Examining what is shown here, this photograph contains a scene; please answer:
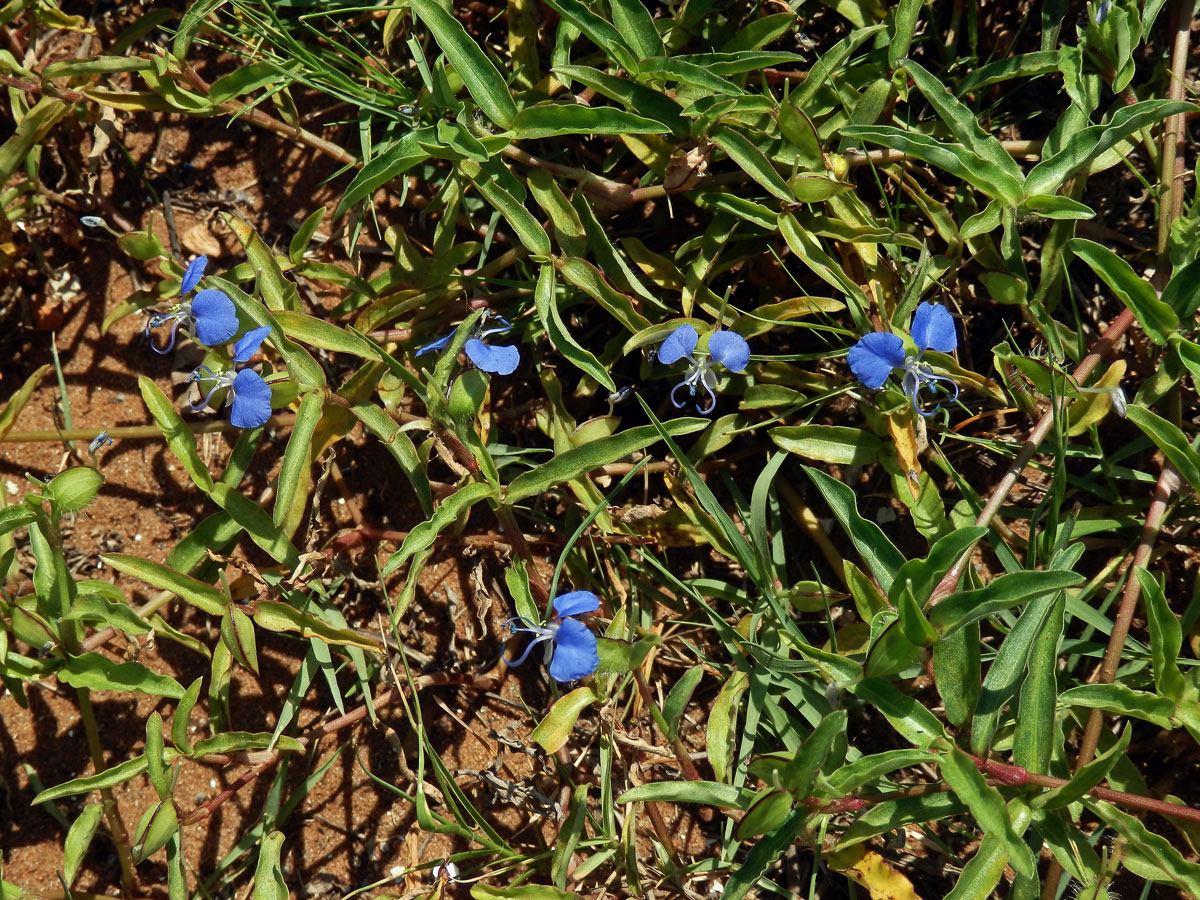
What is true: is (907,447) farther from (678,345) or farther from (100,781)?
(100,781)

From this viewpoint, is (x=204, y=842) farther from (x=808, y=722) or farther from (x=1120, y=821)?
(x=1120, y=821)

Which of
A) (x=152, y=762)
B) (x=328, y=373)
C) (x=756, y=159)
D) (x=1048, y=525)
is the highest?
(x=756, y=159)

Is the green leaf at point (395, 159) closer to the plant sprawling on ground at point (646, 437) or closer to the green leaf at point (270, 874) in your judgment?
the plant sprawling on ground at point (646, 437)

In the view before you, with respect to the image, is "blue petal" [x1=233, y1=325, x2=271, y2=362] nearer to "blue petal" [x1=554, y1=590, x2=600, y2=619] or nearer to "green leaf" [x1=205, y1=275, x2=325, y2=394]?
"green leaf" [x1=205, y1=275, x2=325, y2=394]

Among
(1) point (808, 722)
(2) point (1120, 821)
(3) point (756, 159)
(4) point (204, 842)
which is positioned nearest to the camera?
(2) point (1120, 821)

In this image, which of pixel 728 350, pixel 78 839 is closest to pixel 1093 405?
pixel 728 350

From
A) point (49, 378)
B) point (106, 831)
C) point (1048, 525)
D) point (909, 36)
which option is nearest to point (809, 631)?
point (1048, 525)
